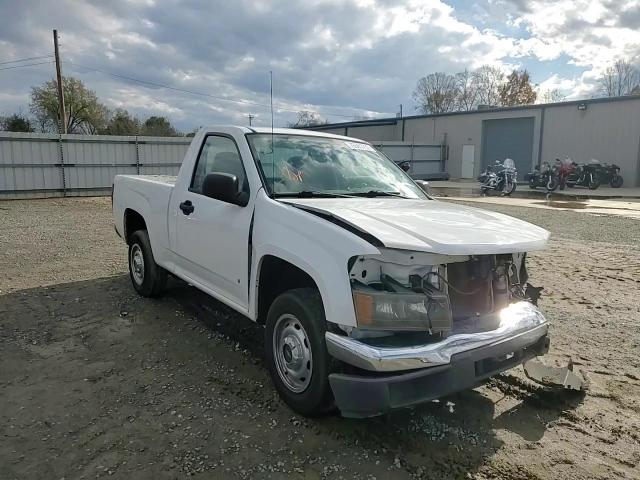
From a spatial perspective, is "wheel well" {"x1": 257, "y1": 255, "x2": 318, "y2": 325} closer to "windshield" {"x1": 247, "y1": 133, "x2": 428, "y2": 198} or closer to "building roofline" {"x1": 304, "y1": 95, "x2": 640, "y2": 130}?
"windshield" {"x1": 247, "y1": 133, "x2": 428, "y2": 198}

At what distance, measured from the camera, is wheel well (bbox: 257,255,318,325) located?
3.41 meters

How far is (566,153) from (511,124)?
458 centimetres

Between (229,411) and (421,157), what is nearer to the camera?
(229,411)

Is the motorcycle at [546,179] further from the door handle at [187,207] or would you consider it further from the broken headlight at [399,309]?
the broken headlight at [399,309]

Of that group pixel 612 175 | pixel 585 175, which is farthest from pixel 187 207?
pixel 612 175

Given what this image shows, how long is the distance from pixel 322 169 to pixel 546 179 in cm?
2255

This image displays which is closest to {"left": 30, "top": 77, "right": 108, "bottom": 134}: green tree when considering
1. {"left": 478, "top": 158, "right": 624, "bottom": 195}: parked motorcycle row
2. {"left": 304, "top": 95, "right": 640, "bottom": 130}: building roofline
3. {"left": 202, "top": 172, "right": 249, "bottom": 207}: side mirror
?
{"left": 304, "top": 95, "right": 640, "bottom": 130}: building roofline

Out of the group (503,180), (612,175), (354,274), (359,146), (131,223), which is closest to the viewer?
(354,274)

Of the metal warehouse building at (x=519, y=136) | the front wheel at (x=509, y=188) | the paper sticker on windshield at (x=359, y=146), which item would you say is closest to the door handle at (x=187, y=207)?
the paper sticker on windshield at (x=359, y=146)

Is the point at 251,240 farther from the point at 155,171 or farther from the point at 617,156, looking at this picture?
the point at 617,156

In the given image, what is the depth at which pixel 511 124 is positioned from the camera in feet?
103

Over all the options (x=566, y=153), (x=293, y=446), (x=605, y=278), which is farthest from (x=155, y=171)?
(x=566, y=153)

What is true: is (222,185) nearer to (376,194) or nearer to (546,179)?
(376,194)

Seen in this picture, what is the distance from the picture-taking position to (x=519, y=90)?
5916cm
